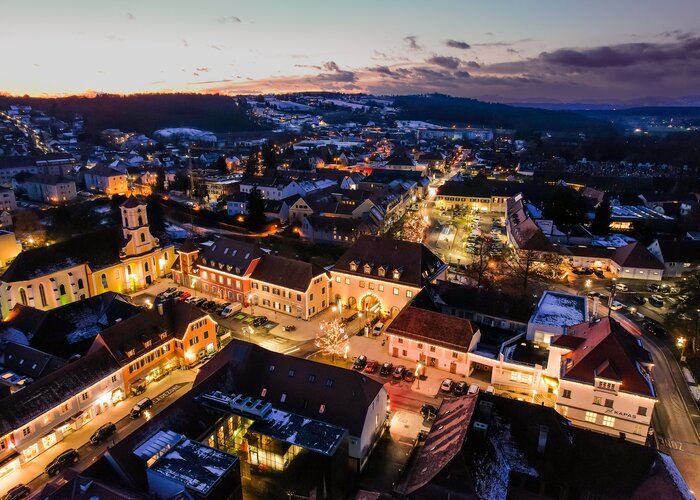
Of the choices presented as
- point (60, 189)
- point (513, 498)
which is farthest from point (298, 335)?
point (60, 189)

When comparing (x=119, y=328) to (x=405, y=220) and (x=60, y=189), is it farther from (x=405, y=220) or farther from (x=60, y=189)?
(x=60, y=189)

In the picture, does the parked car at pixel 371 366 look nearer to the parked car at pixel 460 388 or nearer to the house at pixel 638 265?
the parked car at pixel 460 388

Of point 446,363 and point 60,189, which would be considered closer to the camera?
point 446,363

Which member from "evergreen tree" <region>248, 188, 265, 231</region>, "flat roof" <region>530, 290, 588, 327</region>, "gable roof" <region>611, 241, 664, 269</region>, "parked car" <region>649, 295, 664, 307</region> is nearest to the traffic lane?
"flat roof" <region>530, 290, 588, 327</region>

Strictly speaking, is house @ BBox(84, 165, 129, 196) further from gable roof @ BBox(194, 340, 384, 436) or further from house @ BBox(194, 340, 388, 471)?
gable roof @ BBox(194, 340, 384, 436)

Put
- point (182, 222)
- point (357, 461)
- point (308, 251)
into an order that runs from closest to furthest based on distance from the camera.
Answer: point (357, 461) < point (308, 251) < point (182, 222)

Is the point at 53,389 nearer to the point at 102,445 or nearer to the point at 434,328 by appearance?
the point at 102,445

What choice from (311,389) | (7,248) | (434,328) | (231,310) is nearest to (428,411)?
(434,328)

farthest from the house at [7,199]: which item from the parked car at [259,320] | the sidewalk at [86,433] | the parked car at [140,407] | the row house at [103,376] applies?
the parked car at [140,407]
